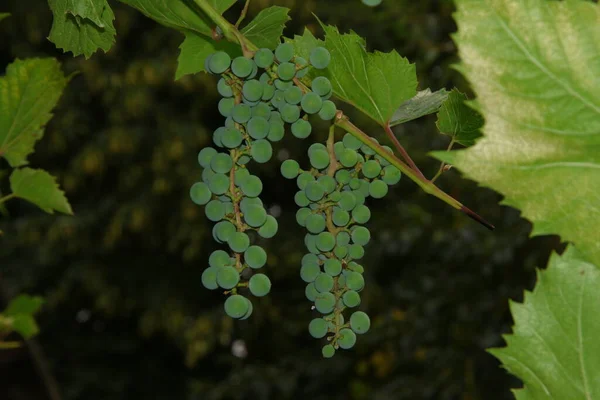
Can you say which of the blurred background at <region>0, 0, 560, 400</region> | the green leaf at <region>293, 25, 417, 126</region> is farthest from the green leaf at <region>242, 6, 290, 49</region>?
the blurred background at <region>0, 0, 560, 400</region>

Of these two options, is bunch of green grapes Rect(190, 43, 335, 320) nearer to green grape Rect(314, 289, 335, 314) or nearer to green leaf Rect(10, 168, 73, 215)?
green grape Rect(314, 289, 335, 314)

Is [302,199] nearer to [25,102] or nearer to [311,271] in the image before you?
[311,271]

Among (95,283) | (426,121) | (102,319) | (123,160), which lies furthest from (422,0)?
(102,319)

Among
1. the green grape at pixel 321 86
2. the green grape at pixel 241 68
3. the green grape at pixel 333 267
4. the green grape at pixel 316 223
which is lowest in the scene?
the green grape at pixel 333 267

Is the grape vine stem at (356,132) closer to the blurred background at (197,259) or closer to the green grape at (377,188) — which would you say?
the green grape at (377,188)

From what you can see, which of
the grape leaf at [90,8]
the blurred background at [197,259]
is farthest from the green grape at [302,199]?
the blurred background at [197,259]

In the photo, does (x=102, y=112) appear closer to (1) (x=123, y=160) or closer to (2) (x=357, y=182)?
(1) (x=123, y=160)
